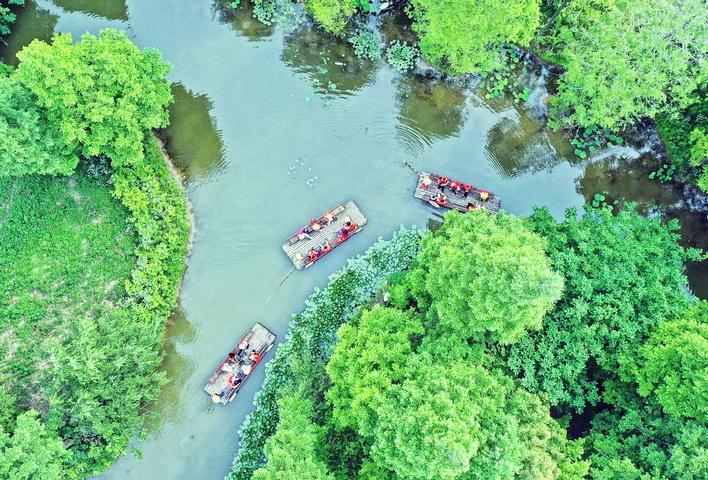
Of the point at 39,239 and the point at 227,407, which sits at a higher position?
the point at 39,239

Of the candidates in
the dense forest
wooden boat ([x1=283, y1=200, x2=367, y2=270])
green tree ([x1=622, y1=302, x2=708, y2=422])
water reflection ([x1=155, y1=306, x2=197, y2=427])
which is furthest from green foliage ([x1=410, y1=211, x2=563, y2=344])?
water reflection ([x1=155, y1=306, x2=197, y2=427])

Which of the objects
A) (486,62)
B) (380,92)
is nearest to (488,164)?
(486,62)

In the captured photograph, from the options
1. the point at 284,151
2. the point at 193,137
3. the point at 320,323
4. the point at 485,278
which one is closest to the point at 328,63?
the point at 284,151

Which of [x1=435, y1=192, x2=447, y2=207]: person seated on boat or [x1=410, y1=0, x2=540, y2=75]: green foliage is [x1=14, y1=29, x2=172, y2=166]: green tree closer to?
[x1=410, y1=0, x2=540, y2=75]: green foliage

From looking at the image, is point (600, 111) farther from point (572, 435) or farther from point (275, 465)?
point (275, 465)

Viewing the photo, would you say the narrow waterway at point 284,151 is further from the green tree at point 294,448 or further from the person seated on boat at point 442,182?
the green tree at point 294,448

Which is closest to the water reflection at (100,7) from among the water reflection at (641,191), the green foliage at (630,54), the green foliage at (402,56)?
the green foliage at (402,56)
